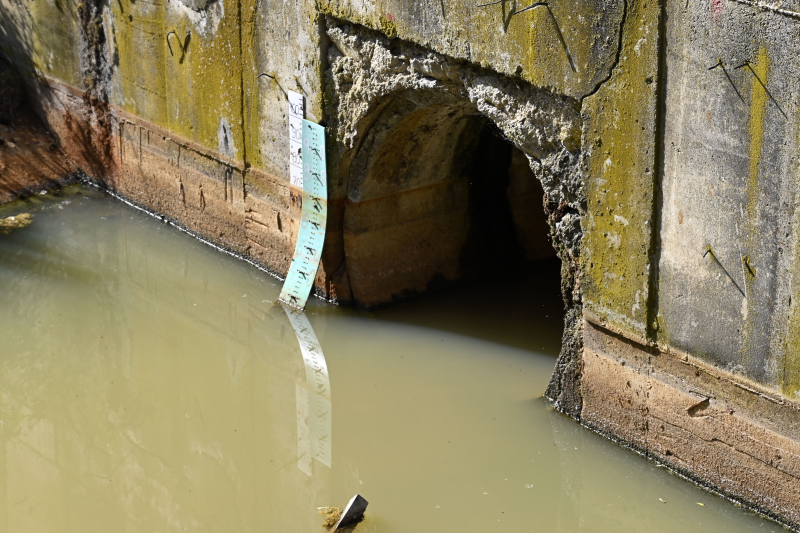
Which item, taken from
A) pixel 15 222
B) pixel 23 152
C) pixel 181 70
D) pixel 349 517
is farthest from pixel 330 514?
pixel 23 152

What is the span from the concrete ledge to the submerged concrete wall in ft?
0.04

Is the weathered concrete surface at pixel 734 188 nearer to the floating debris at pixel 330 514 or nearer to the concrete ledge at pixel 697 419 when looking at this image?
the concrete ledge at pixel 697 419

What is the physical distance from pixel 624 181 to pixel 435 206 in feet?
7.67

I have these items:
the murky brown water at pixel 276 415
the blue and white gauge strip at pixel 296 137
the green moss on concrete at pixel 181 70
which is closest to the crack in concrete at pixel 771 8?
the murky brown water at pixel 276 415

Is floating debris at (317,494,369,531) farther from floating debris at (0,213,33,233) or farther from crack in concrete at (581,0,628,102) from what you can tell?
floating debris at (0,213,33,233)

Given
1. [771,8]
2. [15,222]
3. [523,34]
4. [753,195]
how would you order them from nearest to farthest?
[771,8], [753,195], [523,34], [15,222]

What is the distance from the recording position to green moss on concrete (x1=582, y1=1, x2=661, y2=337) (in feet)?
15.2

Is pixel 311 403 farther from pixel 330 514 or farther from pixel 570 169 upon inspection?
pixel 570 169

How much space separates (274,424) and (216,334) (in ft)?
3.85

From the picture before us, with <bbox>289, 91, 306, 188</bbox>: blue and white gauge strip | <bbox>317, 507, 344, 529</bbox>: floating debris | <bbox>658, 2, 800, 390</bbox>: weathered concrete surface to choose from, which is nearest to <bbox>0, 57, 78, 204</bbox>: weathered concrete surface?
<bbox>289, 91, 306, 188</bbox>: blue and white gauge strip

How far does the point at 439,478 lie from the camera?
5105mm

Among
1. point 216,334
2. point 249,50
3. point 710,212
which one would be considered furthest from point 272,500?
point 249,50

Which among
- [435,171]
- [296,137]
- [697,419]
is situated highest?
[296,137]

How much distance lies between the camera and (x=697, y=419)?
4.86 metres
